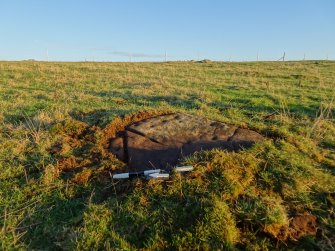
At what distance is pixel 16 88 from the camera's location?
1318 cm

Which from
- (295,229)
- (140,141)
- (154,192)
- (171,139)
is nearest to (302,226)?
(295,229)

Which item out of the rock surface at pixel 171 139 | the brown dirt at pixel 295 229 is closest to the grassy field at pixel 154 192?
the brown dirt at pixel 295 229

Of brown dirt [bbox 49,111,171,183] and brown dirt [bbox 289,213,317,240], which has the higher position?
brown dirt [bbox 49,111,171,183]

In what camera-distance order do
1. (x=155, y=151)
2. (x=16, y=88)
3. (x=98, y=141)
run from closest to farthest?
(x=155, y=151)
(x=98, y=141)
(x=16, y=88)

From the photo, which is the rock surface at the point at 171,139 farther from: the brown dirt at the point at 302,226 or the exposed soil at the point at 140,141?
the brown dirt at the point at 302,226

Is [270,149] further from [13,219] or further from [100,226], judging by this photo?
[13,219]

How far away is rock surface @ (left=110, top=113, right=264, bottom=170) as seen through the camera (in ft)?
19.9

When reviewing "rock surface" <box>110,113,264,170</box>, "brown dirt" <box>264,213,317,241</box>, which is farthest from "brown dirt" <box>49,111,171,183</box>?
"brown dirt" <box>264,213,317,241</box>

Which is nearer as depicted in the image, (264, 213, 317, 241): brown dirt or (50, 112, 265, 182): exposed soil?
(264, 213, 317, 241): brown dirt

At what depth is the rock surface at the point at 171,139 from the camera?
607cm

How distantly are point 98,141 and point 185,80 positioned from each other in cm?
984

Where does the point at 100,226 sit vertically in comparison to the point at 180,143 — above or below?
below

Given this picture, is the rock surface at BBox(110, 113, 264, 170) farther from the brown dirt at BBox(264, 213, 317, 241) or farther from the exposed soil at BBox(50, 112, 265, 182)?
the brown dirt at BBox(264, 213, 317, 241)

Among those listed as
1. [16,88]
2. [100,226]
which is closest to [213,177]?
[100,226]
